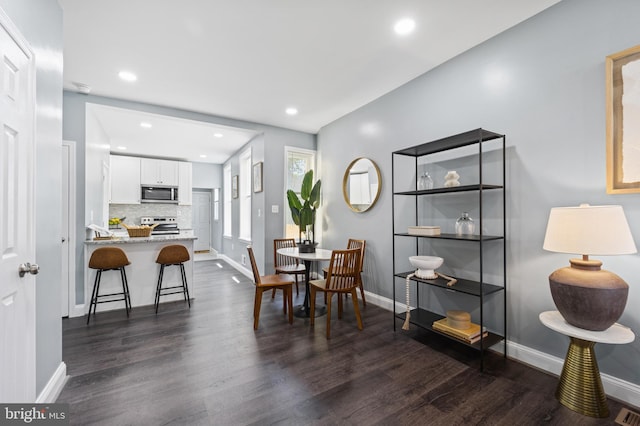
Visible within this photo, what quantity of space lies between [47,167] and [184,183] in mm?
5519

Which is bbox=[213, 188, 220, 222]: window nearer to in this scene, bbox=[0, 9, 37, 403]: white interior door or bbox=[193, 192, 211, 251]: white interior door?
bbox=[193, 192, 211, 251]: white interior door

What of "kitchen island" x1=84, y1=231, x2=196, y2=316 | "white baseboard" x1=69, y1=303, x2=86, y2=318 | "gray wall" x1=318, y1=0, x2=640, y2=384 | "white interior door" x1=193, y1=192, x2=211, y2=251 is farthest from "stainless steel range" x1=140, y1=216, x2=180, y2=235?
"gray wall" x1=318, y1=0, x2=640, y2=384

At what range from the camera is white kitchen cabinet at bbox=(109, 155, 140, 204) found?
6.24 m

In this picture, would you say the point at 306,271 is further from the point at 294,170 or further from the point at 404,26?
the point at 404,26

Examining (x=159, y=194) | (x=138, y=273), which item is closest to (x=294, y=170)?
(x=138, y=273)

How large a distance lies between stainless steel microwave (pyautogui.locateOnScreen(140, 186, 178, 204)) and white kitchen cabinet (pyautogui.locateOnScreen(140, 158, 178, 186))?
0.40ft

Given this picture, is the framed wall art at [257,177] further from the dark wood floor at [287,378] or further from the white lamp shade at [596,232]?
the white lamp shade at [596,232]

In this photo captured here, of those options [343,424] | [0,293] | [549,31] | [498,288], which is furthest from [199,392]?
[549,31]

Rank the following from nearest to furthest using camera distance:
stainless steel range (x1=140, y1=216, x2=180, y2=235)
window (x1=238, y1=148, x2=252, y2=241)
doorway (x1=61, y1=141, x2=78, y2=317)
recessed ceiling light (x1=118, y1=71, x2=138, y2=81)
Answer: recessed ceiling light (x1=118, y1=71, x2=138, y2=81)
doorway (x1=61, y1=141, x2=78, y2=317)
window (x1=238, y1=148, x2=252, y2=241)
stainless steel range (x1=140, y1=216, x2=180, y2=235)

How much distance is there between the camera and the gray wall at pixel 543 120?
1.79 m

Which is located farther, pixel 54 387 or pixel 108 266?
pixel 108 266

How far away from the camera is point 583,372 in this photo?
167cm

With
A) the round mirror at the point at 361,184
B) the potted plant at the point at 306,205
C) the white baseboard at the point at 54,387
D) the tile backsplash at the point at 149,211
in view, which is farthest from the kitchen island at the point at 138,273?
the tile backsplash at the point at 149,211

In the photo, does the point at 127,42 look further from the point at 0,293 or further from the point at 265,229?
the point at 265,229
